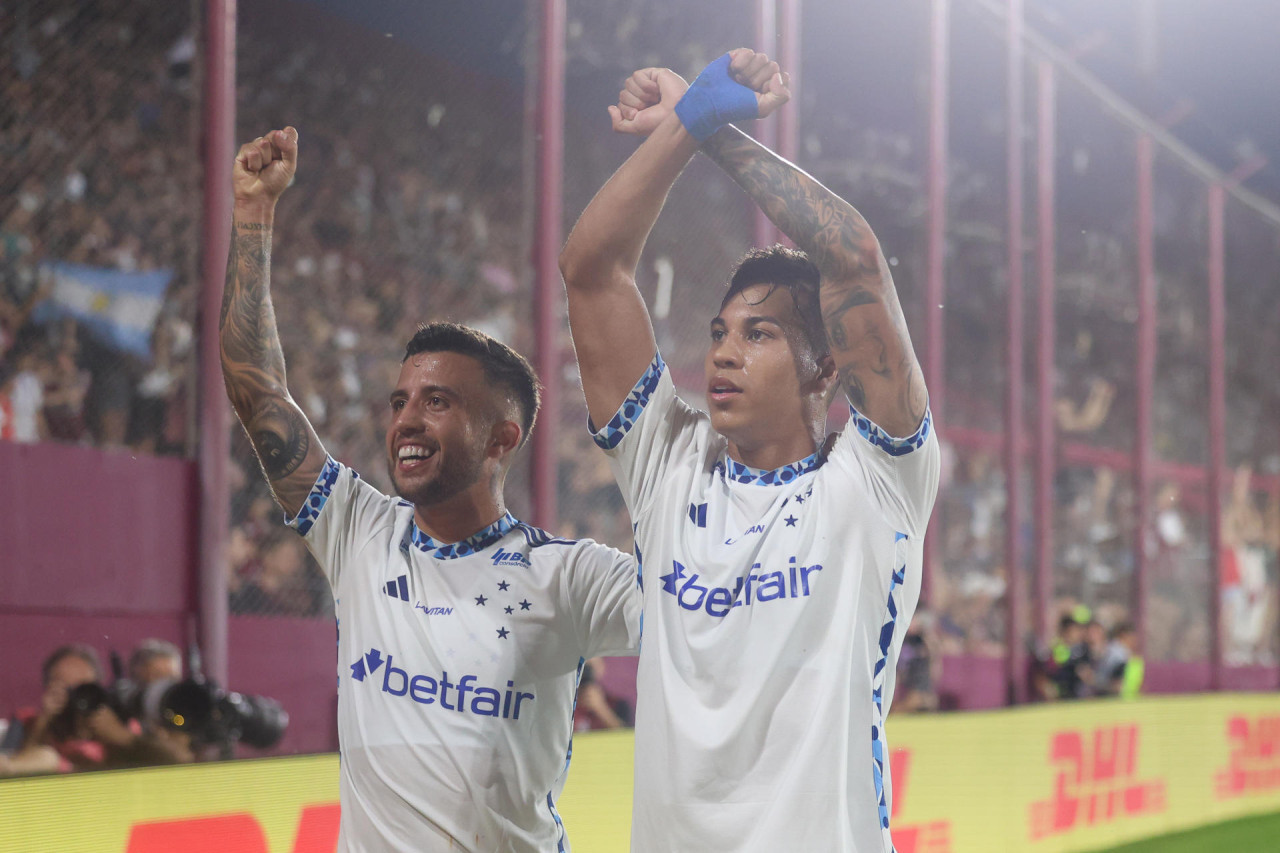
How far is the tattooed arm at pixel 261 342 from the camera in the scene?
2.69m

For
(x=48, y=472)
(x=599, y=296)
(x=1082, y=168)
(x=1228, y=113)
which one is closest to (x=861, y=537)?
(x=599, y=296)

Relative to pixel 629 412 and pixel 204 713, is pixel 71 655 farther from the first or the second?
pixel 629 412

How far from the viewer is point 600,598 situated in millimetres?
2658

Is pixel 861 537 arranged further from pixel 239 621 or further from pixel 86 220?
pixel 86 220

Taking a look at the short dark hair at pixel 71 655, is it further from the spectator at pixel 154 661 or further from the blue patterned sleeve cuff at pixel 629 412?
the blue patterned sleeve cuff at pixel 629 412

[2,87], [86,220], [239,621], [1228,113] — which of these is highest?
[1228,113]

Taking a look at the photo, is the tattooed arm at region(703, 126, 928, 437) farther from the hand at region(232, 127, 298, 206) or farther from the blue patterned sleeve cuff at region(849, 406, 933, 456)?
the hand at region(232, 127, 298, 206)

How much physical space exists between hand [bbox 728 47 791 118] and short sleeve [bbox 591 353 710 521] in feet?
1.56

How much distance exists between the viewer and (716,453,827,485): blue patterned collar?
7.78ft

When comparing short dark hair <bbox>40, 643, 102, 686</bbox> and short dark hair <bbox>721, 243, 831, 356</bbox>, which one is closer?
short dark hair <bbox>721, 243, 831, 356</bbox>

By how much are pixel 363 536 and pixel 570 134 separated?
3801 millimetres

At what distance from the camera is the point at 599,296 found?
2.43 metres

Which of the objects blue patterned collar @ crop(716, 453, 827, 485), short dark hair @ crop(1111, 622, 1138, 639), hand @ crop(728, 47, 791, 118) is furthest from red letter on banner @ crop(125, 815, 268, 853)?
short dark hair @ crop(1111, 622, 1138, 639)

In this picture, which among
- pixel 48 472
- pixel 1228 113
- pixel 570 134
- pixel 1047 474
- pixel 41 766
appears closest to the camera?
pixel 41 766
